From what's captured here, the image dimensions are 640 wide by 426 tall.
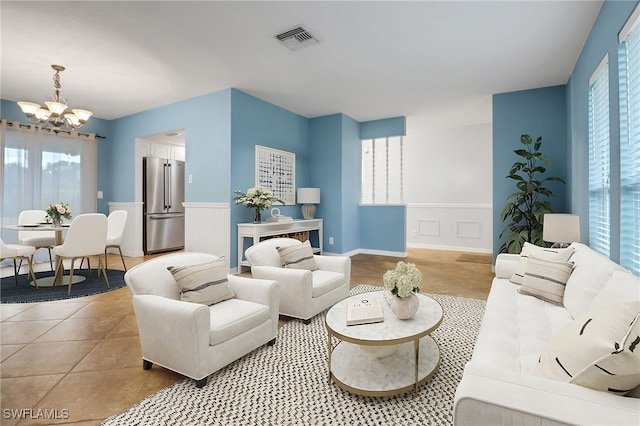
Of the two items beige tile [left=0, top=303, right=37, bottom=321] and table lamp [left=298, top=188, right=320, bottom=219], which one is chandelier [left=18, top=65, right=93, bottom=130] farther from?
table lamp [left=298, top=188, right=320, bottom=219]

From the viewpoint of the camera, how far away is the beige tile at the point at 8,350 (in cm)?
223

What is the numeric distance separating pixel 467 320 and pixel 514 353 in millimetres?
1406

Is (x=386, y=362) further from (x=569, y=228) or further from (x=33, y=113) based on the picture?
(x=33, y=113)

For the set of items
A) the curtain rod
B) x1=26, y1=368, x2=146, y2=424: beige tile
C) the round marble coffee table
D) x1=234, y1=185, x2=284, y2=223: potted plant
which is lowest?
x1=26, y1=368, x2=146, y2=424: beige tile

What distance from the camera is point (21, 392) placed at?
70.8 inches

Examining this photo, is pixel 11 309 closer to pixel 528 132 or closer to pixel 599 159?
pixel 599 159

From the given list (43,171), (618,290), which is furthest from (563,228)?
(43,171)

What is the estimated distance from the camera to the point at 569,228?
2977 millimetres

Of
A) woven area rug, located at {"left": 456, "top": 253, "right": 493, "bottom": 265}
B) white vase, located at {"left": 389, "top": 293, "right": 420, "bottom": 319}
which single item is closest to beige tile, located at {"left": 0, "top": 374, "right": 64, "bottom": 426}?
white vase, located at {"left": 389, "top": 293, "right": 420, "bottom": 319}

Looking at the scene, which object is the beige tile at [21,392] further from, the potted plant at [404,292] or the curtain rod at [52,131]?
the curtain rod at [52,131]

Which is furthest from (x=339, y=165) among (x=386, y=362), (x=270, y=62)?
(x=386, y=362)

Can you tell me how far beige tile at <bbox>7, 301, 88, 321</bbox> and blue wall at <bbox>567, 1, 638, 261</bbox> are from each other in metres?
4.76

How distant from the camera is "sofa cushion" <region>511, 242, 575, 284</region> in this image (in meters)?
2.37

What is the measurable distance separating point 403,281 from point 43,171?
6466 millimetres
